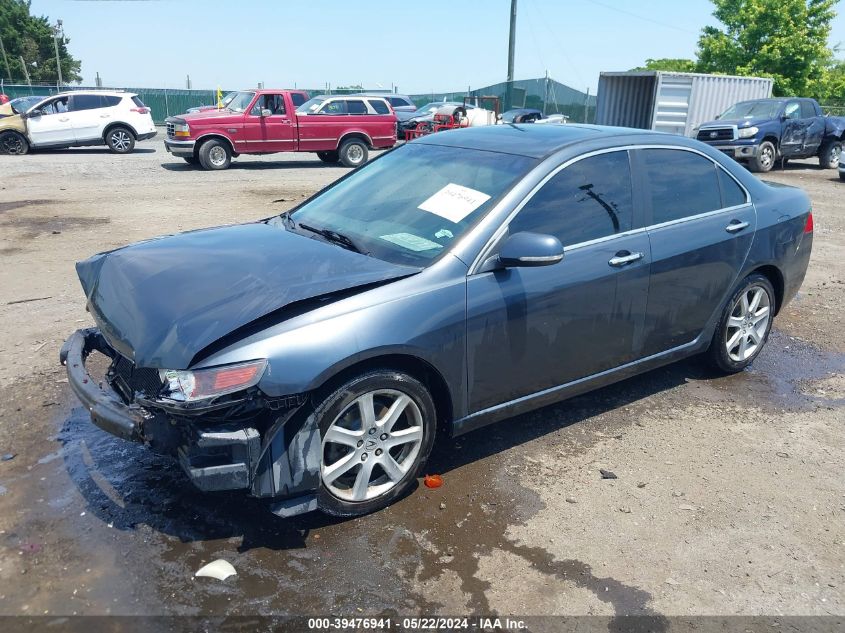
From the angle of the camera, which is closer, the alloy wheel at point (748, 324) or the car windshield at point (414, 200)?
the car windshield at point (414, 200)

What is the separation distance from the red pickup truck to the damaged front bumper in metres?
14.9

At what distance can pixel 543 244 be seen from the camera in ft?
11.0

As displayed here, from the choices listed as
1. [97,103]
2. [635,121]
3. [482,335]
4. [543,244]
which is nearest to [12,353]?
[482,335]

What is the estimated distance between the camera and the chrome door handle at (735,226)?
4.53 metres

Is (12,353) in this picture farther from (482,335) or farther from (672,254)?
(672,254)

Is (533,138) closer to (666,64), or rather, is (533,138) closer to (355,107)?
(355,107)

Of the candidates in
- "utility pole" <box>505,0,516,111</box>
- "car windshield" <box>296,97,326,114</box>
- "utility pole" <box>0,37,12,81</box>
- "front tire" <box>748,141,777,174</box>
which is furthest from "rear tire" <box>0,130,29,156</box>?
"utility pole" <box>0,37,12,81</box>

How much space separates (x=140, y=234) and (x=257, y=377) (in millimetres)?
7061

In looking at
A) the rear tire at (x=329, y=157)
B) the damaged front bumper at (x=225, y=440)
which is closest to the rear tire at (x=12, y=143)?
the rear tire at (x=329, y=157)

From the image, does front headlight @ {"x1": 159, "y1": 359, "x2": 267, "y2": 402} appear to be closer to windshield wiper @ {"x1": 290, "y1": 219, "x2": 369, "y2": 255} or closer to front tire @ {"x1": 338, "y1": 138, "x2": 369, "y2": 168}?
windshield wiper @ {"x1": 290, "y1": 219, "x2": 369, "y2": 255}

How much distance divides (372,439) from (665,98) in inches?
762

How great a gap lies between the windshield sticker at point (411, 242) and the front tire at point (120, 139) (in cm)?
1894

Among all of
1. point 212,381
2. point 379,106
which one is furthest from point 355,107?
point 212,381

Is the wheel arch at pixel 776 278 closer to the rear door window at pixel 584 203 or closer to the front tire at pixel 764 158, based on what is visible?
the rear door window at pixel 584 203
